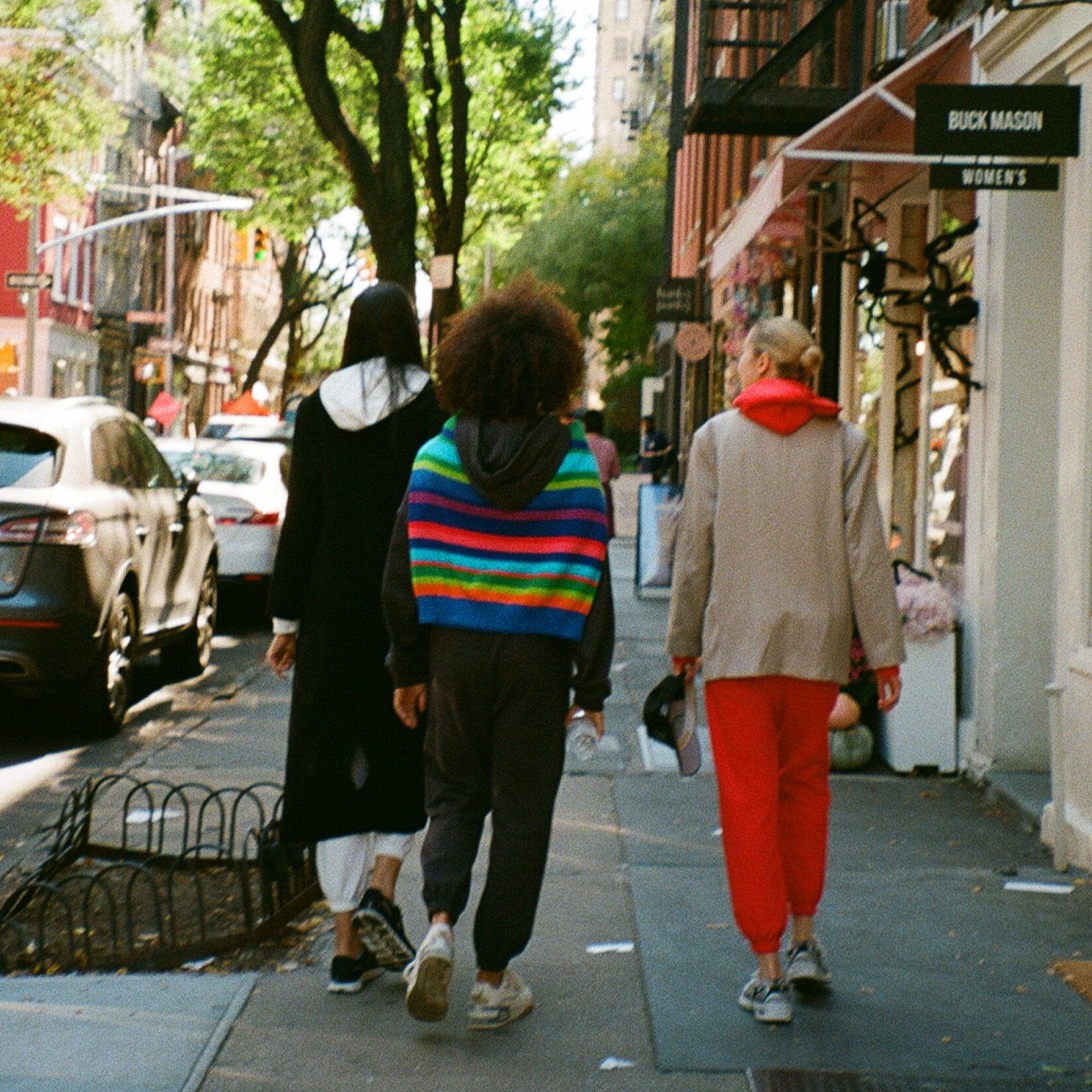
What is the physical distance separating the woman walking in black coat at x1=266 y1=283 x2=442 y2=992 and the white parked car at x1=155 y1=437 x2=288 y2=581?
939 centimetres

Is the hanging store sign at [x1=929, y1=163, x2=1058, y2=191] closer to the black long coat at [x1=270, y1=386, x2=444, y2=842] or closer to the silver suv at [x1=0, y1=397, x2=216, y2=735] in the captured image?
the black long coat at [x1=270, y1=386, x2=444, y2=842]

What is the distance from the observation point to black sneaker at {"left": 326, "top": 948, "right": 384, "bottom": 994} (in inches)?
191

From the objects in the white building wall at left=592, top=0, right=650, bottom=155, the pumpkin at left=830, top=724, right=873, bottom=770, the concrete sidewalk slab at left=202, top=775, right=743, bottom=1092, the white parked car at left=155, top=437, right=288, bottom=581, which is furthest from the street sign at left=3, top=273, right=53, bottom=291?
the white building wall at left=592, top=0, right=650, bottom=155

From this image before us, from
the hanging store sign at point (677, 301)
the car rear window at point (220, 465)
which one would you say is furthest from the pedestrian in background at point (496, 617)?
the hanging store sign at point (677, 301)

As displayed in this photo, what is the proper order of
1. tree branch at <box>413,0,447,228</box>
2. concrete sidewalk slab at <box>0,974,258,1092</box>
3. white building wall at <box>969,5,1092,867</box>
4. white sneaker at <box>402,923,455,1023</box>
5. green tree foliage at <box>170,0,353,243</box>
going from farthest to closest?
green tree foliage at <box>170,0,353,243</box>
tree branch at <box>413,0,447,228</box>
white building wall at <box>969,5,1092,867</box>
white sneaker at <box>402,923,455,1023</box>
concrete sidewalk slab at <box>0,974,258,1092</box>

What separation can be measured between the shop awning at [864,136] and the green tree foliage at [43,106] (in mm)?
Answer: 20348

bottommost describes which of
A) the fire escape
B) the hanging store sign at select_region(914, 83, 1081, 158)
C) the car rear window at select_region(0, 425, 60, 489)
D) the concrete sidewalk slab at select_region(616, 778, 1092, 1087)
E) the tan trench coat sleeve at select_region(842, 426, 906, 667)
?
the concrete sidewalk slab at select_region(616, 778, 1092, 1087)

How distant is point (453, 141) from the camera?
20797mm

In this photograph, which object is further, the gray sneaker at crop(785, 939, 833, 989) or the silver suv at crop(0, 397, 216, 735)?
the silver suv at crop(0, 397, 216, 735)

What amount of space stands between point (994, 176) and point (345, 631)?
12.7ft

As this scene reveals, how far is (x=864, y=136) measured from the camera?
10891 millimetres

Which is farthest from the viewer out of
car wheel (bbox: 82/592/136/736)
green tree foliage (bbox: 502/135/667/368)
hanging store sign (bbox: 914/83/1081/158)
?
green tree foliage (bbox: 502/135/667/368)

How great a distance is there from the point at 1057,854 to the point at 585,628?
2.87 meters

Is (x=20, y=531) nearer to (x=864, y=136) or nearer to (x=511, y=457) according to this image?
(x=511, y=457)
